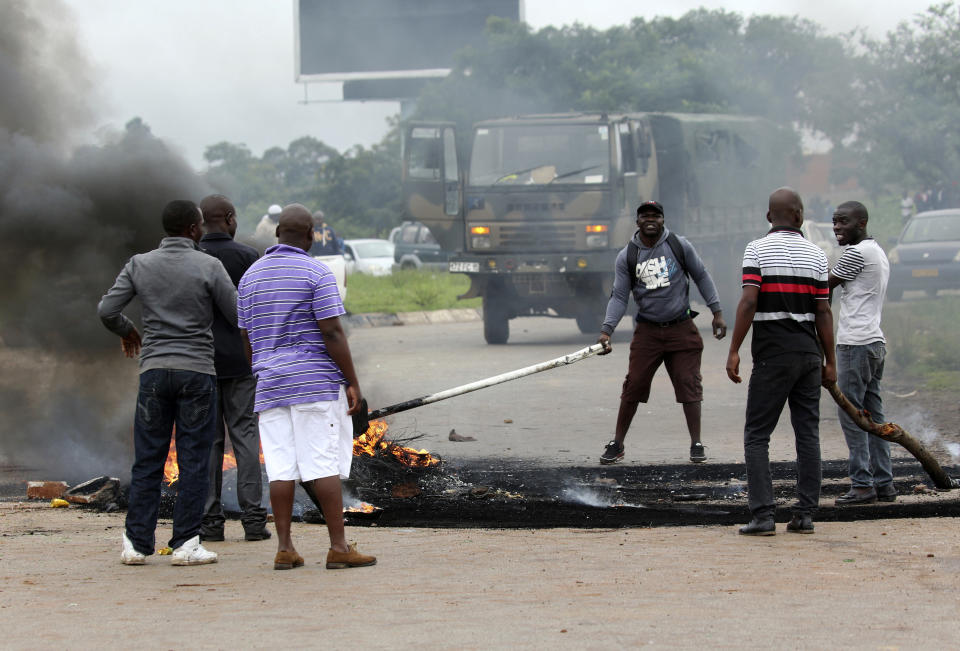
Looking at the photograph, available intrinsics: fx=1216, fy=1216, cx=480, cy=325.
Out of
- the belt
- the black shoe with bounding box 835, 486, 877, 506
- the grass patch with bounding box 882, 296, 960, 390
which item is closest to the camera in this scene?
the black shoe with bounding box 835, 486, 877, 506

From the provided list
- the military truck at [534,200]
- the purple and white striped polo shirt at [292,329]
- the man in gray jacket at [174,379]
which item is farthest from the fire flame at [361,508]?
the military truck at [534,200]

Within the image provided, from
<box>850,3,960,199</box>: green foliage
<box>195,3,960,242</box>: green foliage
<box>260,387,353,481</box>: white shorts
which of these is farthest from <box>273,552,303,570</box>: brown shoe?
<box>850,3,960,199</box>: green foliage

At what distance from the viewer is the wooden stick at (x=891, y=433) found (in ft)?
19.8

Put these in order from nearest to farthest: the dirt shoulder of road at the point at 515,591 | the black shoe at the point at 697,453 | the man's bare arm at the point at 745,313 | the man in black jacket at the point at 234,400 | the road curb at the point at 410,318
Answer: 1. the dirt shoulder of road at the point at 515,591
2. the man's bare arm at the point at 745,313
3. the man in black jacket at the point at 234,400
4. the black shoe at the point at 697,453
5. the road curb at the point at 410,318

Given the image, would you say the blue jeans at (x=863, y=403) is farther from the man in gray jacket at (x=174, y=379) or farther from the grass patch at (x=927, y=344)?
the grass patch at (x=927, y=344)

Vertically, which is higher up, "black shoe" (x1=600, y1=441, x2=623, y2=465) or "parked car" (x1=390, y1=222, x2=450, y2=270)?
"parked car" (x1=390, y1=222, x2=450, y2=270)

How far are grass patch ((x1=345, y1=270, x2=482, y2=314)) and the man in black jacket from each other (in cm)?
1551

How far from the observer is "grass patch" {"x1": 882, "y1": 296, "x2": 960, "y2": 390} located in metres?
11.7

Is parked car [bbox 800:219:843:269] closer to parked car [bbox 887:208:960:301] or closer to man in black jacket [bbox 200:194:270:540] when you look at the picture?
parked car [bbox 887:208:960:301]

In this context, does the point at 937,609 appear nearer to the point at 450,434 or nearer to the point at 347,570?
the point at 347,570

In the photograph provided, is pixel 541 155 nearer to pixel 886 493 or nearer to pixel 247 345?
pixel 886 493

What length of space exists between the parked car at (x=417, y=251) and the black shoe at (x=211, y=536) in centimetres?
2621

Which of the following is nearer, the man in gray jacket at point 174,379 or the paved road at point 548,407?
the man in gray jacket at point 174,379

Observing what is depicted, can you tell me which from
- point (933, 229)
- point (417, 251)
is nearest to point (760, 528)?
point (933, 229)
